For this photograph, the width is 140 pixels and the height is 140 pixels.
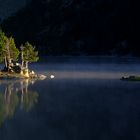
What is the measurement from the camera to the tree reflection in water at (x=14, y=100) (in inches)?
2251

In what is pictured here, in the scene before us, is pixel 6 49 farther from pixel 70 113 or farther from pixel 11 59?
pixel 70 113

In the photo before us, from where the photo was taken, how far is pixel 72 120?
5116 cm

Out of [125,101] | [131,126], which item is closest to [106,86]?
[125,101]

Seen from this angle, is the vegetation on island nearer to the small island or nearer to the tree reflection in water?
the small island

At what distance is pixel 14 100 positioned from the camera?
68.3 meters

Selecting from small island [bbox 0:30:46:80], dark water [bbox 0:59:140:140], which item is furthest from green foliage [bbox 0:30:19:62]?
dark water [bbox 0:59:140:140]

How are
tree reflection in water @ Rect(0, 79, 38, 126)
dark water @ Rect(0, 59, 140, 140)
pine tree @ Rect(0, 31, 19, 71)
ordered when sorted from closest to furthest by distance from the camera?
dark water @ Rect(0, 59, 140, 140) < tree reflection in water @ Rect(0, 79, 38, 126) < pine tree @ Rect(0, 31, 19, 71)

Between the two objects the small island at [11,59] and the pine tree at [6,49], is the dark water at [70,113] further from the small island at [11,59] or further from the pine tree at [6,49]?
the pine tree at [6,49]

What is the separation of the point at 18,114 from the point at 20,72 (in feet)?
199

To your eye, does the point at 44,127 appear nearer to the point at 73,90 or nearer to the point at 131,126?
the point at 131,126

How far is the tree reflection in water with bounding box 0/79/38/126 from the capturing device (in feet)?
188

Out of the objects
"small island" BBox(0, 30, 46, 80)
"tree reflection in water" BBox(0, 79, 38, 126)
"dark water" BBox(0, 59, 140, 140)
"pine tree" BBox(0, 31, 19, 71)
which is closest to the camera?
"dark water" BBox(0, 59, 140, 140)

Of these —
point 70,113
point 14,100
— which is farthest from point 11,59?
point 70,113

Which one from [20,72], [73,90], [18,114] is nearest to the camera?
[18,114]
